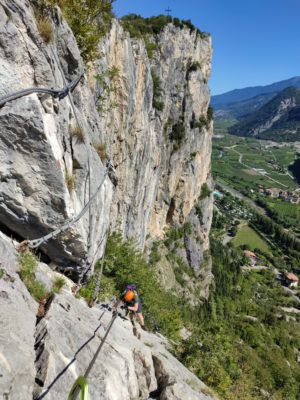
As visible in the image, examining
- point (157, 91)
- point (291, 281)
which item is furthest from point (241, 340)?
point (291, 281)

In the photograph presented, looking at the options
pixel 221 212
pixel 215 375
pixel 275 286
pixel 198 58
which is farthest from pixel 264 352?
pixel 221 212

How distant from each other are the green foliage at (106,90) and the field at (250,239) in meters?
101

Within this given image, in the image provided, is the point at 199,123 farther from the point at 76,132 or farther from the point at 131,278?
the point at 76,132

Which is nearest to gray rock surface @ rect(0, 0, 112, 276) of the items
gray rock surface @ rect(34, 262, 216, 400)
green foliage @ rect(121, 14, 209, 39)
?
gray rock surface @ rect(34, 262, 216, 400)

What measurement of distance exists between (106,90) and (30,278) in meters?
9.71

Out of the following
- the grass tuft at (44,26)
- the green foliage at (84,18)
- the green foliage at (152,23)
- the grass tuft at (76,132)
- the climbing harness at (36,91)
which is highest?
the green foliage at (152,23)

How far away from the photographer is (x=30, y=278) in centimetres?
479

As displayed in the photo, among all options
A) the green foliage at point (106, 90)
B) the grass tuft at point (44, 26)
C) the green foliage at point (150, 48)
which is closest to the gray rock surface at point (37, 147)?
the grass tuft at point (44, 26)

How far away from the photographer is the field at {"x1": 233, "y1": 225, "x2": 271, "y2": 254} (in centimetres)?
10400

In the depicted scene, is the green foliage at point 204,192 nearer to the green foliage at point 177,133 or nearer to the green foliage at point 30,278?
the green foliage at point 177,133

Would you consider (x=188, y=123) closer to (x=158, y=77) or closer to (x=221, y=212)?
(x=158, y=77)

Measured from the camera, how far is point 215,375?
326 inches

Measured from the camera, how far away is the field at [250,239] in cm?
10400

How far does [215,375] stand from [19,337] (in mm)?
7563
